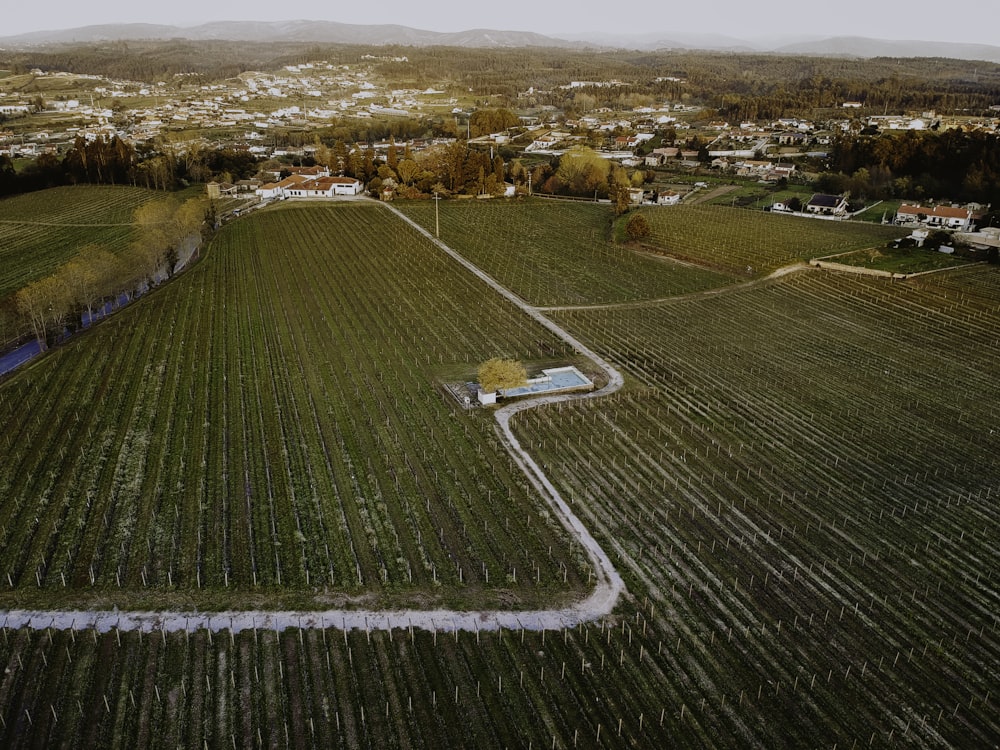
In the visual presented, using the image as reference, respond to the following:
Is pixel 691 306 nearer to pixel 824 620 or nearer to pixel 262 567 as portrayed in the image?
pixel 824 620

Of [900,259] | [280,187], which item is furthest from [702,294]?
[280,187]

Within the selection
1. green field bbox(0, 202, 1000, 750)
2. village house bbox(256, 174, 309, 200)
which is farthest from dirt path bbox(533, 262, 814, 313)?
village house bbox(256, 174, 309, 200)

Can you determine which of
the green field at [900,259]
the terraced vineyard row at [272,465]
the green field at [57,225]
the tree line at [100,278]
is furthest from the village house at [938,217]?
the green field at [57,225]

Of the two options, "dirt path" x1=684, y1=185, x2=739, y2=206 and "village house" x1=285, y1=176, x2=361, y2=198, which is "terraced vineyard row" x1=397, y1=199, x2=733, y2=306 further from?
"dirt path" x1=684, y1=185, x2=739, y2=206

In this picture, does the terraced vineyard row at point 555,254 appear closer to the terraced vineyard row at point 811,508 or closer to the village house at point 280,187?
the terraced vineyard row at point 811,508

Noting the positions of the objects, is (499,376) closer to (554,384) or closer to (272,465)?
(554,384)

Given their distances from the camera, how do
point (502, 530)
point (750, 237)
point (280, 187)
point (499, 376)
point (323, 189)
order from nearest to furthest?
1. point (502, 530)
2. point (499, 376)
3. point (750, 237)
4. point (323, 189)
5. point (280, 187)
